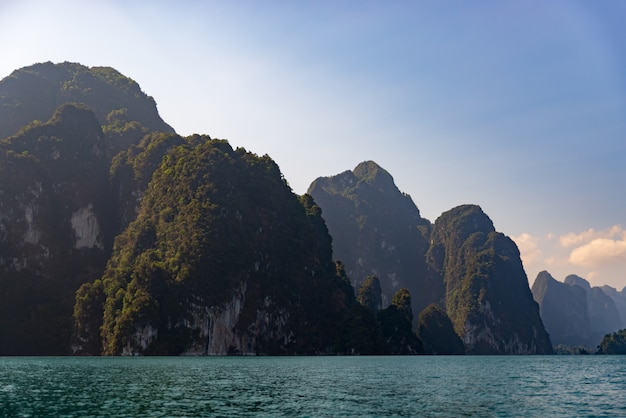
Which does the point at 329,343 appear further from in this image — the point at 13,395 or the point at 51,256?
the point at 13,395

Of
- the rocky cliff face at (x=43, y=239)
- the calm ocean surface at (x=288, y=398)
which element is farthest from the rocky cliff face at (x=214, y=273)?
the calm ocean surface at (x=288, y=398)

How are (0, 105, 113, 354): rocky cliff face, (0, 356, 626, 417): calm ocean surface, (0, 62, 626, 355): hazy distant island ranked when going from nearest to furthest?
(0, 356, 626, 417): calm ocean surface, (0, 62, 626, 355): hazy distant island, (0, 105, 113, 354): rocky cliff face

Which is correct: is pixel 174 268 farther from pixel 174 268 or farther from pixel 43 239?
pixel 43 239

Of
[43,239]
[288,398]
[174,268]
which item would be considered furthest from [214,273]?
[288,398]

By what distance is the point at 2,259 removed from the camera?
555 feet

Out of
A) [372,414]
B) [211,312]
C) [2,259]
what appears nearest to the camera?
[372,414]

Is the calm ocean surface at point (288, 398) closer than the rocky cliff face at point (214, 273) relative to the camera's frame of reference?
Yes

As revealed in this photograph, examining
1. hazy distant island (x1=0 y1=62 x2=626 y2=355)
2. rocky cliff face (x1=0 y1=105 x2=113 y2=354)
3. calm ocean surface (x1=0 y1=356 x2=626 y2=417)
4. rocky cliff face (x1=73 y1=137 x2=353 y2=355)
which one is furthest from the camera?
rocky cliff face (x1=0 y1=105 x2=113 y2=354)

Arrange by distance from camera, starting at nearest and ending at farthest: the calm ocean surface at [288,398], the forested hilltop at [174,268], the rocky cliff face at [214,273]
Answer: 1. the calm ocean surface at [288,398]
2. the rocky cliff face at [214,273]
3. the forested hilltop at [174,268]

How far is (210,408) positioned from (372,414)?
408 inches

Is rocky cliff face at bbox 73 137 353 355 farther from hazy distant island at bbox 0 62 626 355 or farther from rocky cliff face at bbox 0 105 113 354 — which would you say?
rocky cliff face at bbox 0 105 113 354

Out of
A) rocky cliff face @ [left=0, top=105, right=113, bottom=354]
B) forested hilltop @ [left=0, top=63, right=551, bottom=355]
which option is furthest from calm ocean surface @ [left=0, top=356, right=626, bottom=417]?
rocky cliff face @ [left=0, top=105, right=113, bottom=354]

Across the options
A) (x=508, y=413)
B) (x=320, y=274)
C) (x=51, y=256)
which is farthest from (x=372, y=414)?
(x=51, y=256)

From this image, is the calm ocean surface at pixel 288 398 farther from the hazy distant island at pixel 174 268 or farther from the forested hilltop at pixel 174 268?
the forested hilltop at pixel 174 268
